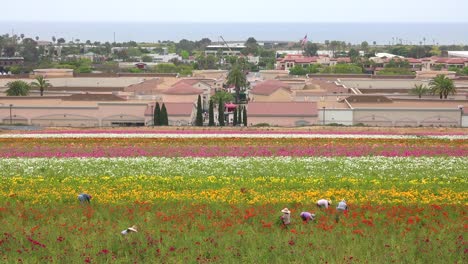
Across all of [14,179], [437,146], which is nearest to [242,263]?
[14,179]

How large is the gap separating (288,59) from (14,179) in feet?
378

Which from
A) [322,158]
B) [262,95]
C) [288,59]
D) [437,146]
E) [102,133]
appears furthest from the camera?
[288,59]

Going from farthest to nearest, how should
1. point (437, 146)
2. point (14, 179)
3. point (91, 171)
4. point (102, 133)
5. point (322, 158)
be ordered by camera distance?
point (102, 133)
point (437, 146)
point (322, 158)
point (91, 171)
point (14, 179)

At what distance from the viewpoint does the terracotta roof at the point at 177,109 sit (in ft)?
188

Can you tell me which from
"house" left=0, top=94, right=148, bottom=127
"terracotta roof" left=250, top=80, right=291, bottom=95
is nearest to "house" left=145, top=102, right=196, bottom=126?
"house" left=0, top=94, right=148, bottom=127

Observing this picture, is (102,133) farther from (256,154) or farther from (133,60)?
(133,60)

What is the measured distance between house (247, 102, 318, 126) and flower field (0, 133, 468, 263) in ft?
76.4

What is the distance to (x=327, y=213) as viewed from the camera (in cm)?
1744

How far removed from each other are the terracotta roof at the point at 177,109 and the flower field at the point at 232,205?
25392 millimetres

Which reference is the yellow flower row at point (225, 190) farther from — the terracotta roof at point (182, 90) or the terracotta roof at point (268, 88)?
the terracotta roof at point (268, 88)

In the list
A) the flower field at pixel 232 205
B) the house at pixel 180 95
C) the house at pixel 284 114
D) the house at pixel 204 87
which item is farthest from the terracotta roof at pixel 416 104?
the flower field at pixel 232 205

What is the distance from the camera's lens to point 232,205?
18438 mm

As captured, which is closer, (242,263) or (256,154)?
(242,263)

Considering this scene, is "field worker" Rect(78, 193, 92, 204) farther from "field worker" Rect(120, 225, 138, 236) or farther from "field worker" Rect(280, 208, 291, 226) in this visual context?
"field worker" Rect(280, 208, 291, 226)
